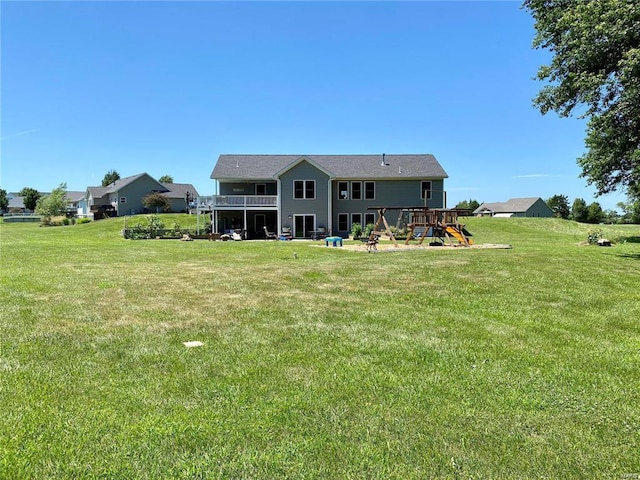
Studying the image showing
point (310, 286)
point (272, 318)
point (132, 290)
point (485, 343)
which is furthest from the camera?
point (310, 286)

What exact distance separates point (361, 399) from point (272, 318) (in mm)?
3259

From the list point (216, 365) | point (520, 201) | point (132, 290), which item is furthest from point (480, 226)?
point (520, 201)

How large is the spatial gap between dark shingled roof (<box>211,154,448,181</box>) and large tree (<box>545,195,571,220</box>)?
57.8 metres

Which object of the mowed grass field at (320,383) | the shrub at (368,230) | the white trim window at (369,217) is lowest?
the mowed grass field at (320,383)

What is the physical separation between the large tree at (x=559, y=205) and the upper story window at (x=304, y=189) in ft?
217

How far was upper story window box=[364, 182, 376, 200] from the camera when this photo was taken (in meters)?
34.8

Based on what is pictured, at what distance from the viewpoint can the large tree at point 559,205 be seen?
269 ft

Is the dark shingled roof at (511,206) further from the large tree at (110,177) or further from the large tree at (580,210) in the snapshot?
the large tree at (110,177)

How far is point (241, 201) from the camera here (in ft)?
106

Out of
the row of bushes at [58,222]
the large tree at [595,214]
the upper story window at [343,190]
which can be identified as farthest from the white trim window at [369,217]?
the large tree at [595,214]

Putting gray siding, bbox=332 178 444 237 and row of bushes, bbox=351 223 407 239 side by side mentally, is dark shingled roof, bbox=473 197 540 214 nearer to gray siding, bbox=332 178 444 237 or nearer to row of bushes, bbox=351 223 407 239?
gray siding, bbox=332 178 444 237

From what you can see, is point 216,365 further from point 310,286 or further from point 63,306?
point 310,286

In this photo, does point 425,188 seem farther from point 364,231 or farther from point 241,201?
point 241,201

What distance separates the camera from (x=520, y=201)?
8506 cm
